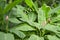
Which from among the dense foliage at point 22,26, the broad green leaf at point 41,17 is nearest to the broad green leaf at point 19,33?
the dense foliage at point 22,26

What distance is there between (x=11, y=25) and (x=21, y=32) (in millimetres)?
231

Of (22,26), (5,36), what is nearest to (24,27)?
(22,26)

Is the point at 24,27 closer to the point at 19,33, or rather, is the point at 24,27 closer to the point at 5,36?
the point at 19,33

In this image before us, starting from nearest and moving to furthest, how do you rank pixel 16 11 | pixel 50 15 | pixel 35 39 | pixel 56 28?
pixel 35 39, pixel 56 28, pixel 16 11, pixel 50 15

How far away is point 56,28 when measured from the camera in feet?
6.83

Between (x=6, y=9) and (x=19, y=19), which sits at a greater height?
(x=6, y=9)

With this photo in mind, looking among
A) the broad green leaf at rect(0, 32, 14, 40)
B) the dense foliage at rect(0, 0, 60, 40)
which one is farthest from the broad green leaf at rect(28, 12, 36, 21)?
the broad green leaf at rect(0, 32, 14, 40)

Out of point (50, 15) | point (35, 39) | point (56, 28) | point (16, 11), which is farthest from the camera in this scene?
point (50, 15)

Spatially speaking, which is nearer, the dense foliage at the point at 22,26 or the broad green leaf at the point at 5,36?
the broad green leaf at the point at 5,36

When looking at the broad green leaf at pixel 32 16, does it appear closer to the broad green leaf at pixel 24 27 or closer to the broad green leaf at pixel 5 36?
the broad green leaf at pixel 24 27

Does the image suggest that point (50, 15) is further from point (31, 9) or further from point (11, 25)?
point (11, 25)

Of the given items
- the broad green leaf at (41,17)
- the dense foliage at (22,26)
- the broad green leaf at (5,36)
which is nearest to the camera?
the broad green leaf at (5,36)

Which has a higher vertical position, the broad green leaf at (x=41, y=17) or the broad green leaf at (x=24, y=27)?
the broad green leaf at (x=41, y=17)

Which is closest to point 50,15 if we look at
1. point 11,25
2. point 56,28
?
point 56,28
